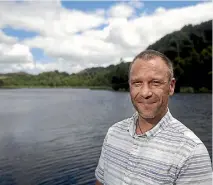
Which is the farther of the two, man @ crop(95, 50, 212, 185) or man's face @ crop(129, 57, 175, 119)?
man's face @ crop(129, 57, 175, 119)

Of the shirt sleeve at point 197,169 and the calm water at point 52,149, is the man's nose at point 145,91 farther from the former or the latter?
the calm water at point 52,149

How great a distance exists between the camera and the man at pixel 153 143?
212 cm

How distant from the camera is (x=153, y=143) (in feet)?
7.53

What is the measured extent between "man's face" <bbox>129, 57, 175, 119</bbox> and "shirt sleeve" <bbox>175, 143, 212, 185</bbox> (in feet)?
1.44

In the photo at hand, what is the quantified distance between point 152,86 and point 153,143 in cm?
45

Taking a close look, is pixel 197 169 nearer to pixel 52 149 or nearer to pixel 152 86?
pixel 152 86

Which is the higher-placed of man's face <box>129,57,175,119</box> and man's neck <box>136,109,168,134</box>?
man's face <box>129,57,175,119</box>

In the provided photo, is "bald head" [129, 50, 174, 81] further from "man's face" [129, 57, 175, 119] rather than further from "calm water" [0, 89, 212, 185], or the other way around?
"calm water" [0, 89, 212, 185]

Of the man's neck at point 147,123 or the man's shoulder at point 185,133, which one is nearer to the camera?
the man's shoulder at point 185,133

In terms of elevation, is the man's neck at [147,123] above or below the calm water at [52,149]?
above

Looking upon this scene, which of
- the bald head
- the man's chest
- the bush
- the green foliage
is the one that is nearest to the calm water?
the man's chest

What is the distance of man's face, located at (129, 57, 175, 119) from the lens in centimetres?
234

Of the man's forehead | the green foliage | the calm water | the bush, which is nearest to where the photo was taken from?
the man's forehead

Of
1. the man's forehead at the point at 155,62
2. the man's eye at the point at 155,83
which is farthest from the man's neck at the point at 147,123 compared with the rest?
the man's forehead at the point at 155,62
